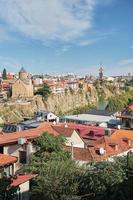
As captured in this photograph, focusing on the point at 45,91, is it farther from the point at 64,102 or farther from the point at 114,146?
the point at 114,146

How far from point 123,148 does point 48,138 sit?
7.29m

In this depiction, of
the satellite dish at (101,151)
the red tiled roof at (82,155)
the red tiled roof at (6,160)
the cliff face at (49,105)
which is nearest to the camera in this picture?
the red tiled roof at (6,160)

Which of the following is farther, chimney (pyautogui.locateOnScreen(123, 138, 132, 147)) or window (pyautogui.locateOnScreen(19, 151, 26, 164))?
chimney (pyautogui.locateOnScreen(123, 138, 132, 147))

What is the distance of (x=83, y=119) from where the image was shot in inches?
1956

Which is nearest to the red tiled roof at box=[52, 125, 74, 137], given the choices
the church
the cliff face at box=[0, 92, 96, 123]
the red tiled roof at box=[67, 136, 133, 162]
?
the red tiled roof at box=[67, 136, 133, 162]

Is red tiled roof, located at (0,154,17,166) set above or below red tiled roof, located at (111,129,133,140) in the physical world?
above

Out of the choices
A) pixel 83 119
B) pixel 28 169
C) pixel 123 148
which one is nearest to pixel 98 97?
pixel 83 119

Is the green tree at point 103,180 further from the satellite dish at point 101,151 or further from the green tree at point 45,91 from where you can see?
the green tree at point 45,91

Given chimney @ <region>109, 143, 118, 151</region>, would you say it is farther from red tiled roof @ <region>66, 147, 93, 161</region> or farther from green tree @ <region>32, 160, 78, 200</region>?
green tree @ <region>32, 160, 78, 200</region>

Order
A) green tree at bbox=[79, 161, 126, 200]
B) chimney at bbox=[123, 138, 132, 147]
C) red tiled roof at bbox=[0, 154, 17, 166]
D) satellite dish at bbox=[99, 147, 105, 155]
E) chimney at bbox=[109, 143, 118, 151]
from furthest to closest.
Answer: chimney at bbox=[123, 138, 132, 147] < chimney at bbox=[109, 143, 118, 151] < satellite dish at bbox=[99, 147, 105, 155] < red tiled roof at bbox=[0, 154, 17, 166] < green tree at bbox=[79, 161, 126, 200]

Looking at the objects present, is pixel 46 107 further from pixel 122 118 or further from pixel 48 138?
pixel 48 138

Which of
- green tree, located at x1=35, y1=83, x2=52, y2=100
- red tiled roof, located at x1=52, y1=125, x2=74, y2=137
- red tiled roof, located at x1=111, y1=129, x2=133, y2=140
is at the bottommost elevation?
red tiled roof, located at x1=111, y1=129, x2=133, y2=140

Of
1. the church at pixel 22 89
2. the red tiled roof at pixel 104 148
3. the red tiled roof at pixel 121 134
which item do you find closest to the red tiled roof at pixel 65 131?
the red tiled roof at pixel 104 148

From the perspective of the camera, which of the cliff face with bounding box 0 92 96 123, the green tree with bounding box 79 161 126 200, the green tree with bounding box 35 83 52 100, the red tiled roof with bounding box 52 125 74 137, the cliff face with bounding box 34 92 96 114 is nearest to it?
the green tree with bounding box 79 161 126 200
